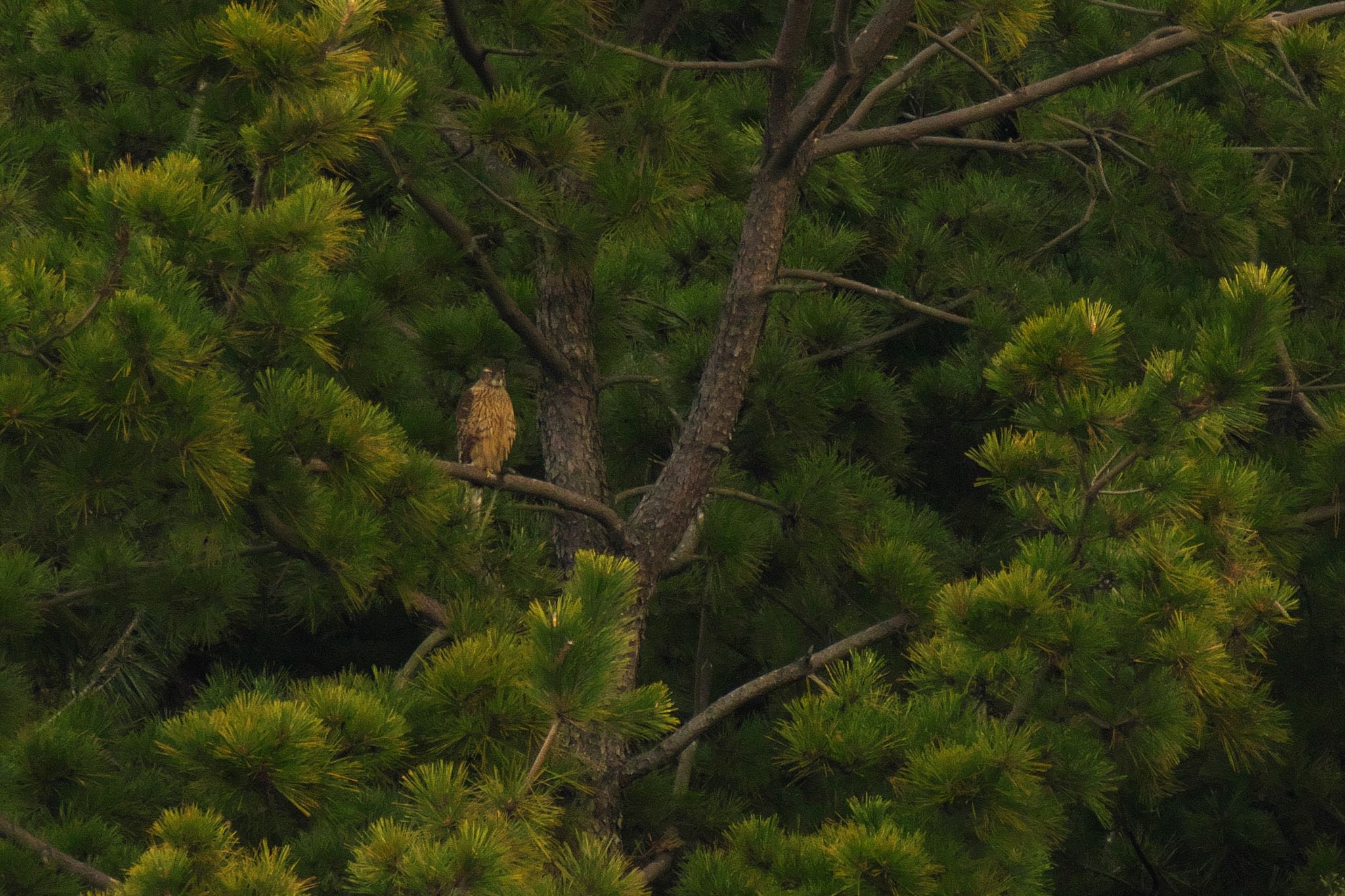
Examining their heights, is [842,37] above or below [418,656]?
above

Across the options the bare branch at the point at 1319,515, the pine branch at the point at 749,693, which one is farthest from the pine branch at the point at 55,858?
the bare branch at the point at 1319,515

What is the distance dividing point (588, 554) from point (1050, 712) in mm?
1188

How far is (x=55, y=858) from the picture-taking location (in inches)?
137

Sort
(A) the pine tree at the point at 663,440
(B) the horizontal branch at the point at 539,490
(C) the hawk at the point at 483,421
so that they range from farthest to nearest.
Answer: (C) the hawk at the point at 483,421 < (B) the horizontal branch at the point at 539,490 < (A) the pine tree at the point at 663,440

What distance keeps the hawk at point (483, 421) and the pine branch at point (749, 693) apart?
1086 mm

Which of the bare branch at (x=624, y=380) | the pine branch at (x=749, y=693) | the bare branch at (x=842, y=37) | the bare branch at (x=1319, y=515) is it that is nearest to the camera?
the bare branch at (x=842, y=37)

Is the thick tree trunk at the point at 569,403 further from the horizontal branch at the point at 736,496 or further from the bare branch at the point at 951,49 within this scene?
the bare branch at the point at 951,49

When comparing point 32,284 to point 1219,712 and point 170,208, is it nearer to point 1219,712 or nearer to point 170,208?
point 170,208

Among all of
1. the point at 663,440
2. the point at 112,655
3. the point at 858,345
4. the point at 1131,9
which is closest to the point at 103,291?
the point at 1131,9

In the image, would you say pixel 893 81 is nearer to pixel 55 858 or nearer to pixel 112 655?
pixel 55 858

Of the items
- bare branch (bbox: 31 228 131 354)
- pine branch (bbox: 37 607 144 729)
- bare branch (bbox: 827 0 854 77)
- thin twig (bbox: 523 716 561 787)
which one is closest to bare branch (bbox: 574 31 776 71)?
bare branch (bbox: 827 0 854 77)

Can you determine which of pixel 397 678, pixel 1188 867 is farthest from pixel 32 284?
pixel 1188 867

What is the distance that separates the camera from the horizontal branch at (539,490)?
3.75 metres

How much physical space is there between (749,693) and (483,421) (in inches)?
51.1
